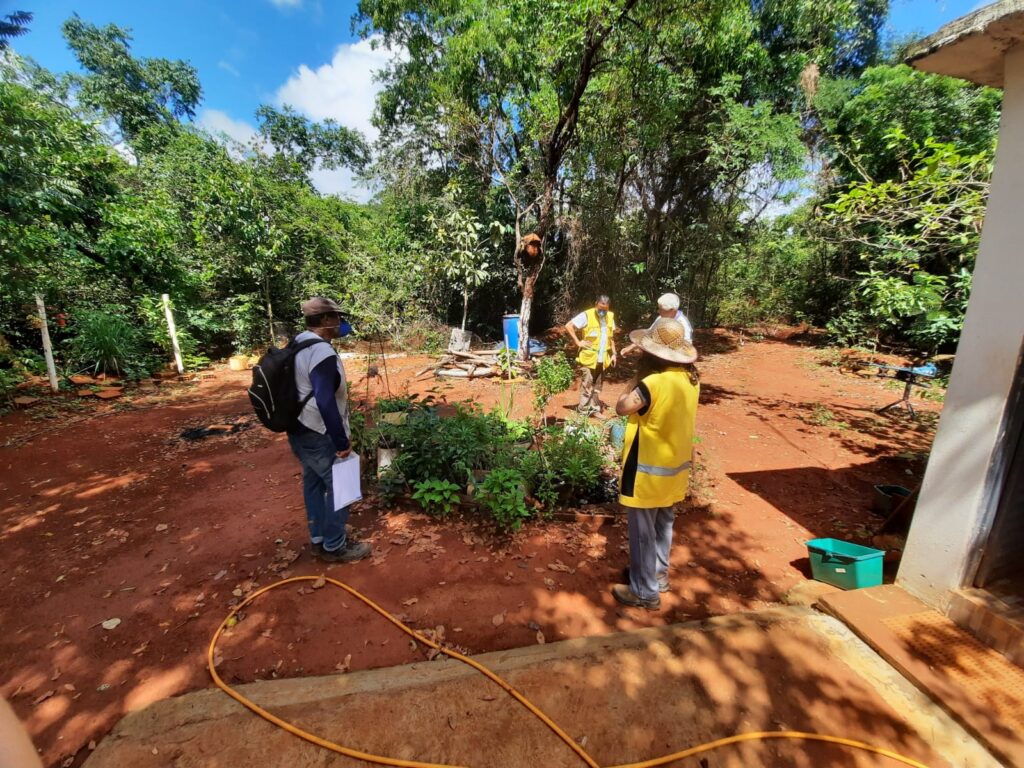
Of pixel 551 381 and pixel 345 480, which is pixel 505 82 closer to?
pixel 551 381

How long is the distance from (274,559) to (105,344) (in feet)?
27.8

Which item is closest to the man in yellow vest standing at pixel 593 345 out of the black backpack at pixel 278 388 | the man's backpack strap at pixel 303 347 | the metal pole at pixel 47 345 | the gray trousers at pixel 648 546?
the gray trousers at pixel 648 546

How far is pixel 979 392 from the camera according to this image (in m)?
2.42

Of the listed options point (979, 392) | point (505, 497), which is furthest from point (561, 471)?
point (979, 392)

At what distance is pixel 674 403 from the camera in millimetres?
2559

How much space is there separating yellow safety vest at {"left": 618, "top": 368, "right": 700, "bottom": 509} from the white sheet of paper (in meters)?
1.91

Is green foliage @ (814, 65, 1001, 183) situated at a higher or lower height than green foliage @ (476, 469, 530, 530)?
higher

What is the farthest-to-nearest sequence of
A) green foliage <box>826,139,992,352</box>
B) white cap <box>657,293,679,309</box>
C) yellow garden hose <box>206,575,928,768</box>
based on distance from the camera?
white cap <box>657,293,679,309</box> < green foliage <box>826,139,992,352</box> < yellow garden hose <box>206,575,928,768</box>

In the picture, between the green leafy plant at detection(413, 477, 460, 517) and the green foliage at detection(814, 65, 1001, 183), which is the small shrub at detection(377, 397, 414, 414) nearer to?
the green leafy plant at detection(413, 477, 460, 517)

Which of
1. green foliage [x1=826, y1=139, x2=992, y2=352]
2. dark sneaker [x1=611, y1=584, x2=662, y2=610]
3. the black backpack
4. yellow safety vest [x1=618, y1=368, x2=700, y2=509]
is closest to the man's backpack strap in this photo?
the black backpack

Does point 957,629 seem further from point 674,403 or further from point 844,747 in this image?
point 674,403

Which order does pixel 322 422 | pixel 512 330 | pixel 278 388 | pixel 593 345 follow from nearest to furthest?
pixel 278 388 → pixel 322 422 → pixel 593 345 → pixel 512 330

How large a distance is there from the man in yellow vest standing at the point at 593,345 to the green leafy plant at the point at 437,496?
9.52ft

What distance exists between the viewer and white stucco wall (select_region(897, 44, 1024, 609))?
7.40 feet
